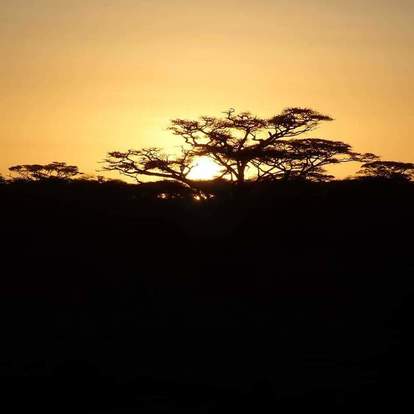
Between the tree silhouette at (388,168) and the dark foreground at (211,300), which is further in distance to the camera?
the tree silhouette at (388,168)

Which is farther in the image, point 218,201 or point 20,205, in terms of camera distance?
point 218,201

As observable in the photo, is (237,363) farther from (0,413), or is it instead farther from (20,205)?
(20,205)

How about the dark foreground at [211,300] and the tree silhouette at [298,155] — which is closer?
the dark foreground at [211,300]

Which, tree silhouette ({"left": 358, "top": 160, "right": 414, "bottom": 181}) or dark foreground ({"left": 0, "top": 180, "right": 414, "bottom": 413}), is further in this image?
tree silhouette ({"left": 358, "top": 160, "right": 414, "bottom": 181})

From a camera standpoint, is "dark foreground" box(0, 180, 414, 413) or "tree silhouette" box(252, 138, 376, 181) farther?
"tree silhouette" box(252, 138, 376, 181)

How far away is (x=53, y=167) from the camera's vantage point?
55.2 m

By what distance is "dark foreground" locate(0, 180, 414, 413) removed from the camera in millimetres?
14531

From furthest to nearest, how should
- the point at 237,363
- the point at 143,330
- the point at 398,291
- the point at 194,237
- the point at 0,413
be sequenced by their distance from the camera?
the point at 194,237 < the point at 398,291 < the point at 143,330 < the point at 237,363 < the point at 0,413

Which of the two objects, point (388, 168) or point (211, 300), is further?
point (388, 168)

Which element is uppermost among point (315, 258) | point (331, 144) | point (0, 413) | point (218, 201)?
point (331, 144)

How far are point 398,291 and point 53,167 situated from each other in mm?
34238

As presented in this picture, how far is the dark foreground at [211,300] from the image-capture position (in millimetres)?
14531

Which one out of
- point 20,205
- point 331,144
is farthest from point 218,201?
point 20,205

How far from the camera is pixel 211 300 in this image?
23.9 meters
